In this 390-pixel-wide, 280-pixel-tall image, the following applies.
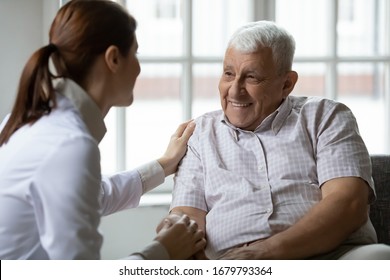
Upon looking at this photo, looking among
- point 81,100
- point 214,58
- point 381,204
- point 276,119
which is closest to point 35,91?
point 81,100

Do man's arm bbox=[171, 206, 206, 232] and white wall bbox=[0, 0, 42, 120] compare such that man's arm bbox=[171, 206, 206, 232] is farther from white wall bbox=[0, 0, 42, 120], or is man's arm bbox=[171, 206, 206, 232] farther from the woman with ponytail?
white wall bbox=[0, 0, 42, 120]

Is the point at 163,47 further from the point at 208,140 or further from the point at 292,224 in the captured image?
the point at 292,224

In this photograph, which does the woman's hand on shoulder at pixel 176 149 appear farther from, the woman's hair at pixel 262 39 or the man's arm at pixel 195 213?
the woman's hair at pixel 262 39

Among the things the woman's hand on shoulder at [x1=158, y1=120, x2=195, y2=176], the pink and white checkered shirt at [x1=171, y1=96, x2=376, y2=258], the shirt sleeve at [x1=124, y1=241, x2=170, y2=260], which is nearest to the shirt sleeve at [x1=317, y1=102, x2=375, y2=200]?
the pink and white checkered shirt at [x1=171, y1=96, x2=376, y2=258]

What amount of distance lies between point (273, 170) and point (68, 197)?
2.62 feet

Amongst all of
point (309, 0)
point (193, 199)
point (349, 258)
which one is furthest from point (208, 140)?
point (309, 0)

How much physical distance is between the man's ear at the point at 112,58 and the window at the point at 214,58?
112 centimetres

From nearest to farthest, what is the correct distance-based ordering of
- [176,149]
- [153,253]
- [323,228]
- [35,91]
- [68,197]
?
1. [68,197]
2. [35,91]
3. [153,253]
4. [323,228]
5. [176,149]

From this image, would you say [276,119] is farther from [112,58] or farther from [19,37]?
[19,37]

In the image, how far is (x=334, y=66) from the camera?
103 inches

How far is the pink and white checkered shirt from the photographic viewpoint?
1.83 metres

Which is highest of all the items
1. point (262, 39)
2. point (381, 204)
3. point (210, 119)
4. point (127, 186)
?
point (262, 39)

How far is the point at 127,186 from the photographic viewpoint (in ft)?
6.01

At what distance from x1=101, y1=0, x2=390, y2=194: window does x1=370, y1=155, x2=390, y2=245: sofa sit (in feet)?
2.06
